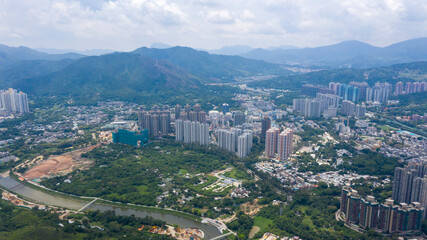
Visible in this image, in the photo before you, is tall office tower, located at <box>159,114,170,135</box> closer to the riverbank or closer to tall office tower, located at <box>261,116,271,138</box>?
tall office tower, located at <box>261,116,271,138</box>

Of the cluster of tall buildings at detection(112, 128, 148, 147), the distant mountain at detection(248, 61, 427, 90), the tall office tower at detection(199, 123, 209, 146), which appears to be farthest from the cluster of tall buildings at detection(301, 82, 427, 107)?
the cluster of tall buildings at detection(112, 128, 148, 147)

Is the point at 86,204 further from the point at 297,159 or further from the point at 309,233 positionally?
the point at 297,159

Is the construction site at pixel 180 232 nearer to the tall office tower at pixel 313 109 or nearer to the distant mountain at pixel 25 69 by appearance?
the tall office tower at pixel 313 109

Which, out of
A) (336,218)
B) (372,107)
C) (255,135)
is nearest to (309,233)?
(336,218)

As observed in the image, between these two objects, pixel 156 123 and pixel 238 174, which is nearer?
pixel 238 174

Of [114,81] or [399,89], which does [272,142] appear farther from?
[114,81]

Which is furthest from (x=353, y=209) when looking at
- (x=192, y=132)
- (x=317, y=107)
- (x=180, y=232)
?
(x=317, y=107)
